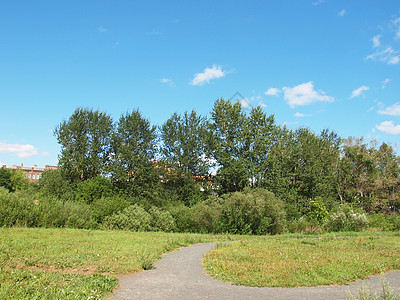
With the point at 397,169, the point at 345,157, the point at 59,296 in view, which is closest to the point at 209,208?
the point at 59,296

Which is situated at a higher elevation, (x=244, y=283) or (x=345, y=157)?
(x=345, y=157)

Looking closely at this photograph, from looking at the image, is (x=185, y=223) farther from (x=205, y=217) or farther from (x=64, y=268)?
(x=64, y=268)

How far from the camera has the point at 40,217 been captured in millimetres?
21141

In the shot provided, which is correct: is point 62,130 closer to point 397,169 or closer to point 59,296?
point 59,296

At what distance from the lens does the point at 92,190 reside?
32.9 meters

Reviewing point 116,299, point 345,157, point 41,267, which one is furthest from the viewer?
point 345,157

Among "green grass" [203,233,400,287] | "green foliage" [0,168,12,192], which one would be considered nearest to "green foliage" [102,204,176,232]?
"green grass" [203,233,400,287]

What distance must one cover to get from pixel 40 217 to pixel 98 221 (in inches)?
189

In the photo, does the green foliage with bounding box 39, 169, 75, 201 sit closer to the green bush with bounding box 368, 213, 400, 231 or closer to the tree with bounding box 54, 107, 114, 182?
the tree with bounding box 54, 107, 114, 182

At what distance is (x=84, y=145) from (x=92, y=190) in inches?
230

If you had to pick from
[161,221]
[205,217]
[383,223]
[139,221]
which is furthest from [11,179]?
[383,223]

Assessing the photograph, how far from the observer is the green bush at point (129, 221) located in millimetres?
23266

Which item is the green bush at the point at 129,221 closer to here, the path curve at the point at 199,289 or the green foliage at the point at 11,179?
the path curve at the point at 199,289

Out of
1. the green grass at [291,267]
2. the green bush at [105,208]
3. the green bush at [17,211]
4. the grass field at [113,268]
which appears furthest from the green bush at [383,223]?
the green bush at [17,211]
